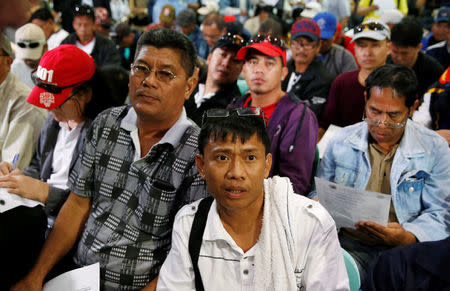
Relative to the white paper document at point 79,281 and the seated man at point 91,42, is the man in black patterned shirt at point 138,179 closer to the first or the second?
the white paper document at point 79,281

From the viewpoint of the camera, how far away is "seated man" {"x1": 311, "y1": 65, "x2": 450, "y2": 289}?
2.00 metres

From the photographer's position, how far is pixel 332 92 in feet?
11.7

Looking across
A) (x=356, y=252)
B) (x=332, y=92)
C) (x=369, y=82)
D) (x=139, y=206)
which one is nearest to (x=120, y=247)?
(x=139, y=206)

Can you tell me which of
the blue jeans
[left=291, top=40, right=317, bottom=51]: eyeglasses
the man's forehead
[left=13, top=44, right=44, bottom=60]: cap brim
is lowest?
the blue jeans

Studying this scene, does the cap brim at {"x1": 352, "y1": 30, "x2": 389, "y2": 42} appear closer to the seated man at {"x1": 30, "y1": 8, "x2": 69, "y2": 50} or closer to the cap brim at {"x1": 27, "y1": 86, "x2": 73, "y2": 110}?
the cap brim at {"x1": 27, "y1": 86, "x2": 73, "y2": 110}

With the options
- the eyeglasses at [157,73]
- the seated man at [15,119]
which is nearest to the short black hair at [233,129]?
the eyeglasses at [157,73]

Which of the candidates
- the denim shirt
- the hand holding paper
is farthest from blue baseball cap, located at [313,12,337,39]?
the hand holding paper

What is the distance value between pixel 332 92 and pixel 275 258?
95.2 inches

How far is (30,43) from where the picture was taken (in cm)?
399

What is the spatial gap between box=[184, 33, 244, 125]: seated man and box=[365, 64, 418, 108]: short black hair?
1.25m

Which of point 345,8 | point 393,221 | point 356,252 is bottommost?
point 356,252

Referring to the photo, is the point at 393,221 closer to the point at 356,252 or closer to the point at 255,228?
the point at 356,252

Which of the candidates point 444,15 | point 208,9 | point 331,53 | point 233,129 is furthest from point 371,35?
point 208,9

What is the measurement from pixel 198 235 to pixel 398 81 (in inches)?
53.5
